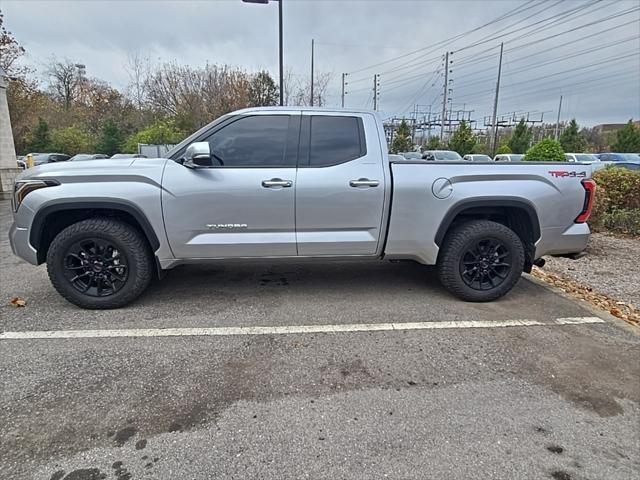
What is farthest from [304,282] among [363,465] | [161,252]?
[363,465]

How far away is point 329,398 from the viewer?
95.3 inches

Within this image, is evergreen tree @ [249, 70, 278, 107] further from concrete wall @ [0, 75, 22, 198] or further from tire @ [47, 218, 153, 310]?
tire @ [47, 218, 153, 310]

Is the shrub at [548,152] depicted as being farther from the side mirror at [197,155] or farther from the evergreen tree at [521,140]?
the evergreen tree at [521,140]

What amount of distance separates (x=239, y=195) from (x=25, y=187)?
77.9 inches

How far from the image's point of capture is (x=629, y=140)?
28578 millimetres

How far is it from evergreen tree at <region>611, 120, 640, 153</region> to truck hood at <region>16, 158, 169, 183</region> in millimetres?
36146

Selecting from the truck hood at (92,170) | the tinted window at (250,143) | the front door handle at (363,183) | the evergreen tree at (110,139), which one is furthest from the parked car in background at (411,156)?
the evergreen tree at (110,139)

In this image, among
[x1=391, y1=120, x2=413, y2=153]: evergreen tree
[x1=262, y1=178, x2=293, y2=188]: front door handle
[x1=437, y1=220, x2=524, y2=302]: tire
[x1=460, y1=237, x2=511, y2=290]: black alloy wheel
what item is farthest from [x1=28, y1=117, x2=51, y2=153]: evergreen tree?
[x1=460, y1=237, x2=511, y2=290]: black alloy wheel

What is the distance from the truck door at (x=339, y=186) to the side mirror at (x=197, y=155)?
34.2 inches

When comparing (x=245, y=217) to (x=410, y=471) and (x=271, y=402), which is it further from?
(x=410, y=471)

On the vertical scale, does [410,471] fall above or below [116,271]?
below

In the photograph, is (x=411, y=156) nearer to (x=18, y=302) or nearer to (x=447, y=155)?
(x=447, y=155)

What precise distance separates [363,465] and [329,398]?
1.83 ft

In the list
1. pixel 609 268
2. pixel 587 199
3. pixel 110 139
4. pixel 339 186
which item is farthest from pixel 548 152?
pixel 110 139
